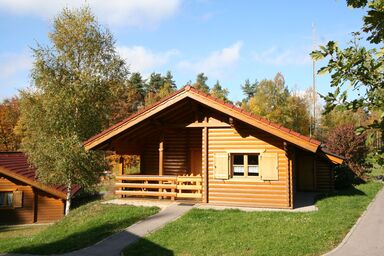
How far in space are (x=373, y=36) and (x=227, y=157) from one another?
12.8m

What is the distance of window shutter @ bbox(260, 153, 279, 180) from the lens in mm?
14812

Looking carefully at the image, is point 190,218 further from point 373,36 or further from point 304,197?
point 373,36

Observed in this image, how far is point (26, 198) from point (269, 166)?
1689cm

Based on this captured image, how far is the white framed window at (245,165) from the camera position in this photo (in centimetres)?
1553

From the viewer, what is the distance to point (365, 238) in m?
10.6

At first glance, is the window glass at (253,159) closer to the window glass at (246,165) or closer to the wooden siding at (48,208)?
the window glass at (246,165)

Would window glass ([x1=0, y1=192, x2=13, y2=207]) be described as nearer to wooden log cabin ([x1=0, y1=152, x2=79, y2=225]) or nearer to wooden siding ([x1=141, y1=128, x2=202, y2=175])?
wooden log cabin ([x1=0, y1=152, x2=79, y2=225])

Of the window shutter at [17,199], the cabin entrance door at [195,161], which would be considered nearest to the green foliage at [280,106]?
the cabin entrance door at [195,161]

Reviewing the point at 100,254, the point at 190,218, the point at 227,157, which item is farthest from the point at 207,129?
the point at 100,254

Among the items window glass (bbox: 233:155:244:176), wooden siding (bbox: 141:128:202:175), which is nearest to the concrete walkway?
window glass (bbox: 233:155:244:176)

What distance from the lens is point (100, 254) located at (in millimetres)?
10586

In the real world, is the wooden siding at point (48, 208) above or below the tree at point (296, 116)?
below

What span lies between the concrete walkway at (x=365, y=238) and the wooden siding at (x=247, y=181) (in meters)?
3.04

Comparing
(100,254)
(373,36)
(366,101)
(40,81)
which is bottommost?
(100,254)
